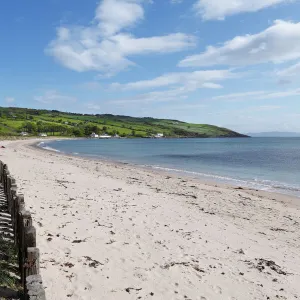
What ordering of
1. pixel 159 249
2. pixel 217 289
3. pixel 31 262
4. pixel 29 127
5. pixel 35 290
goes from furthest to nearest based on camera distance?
pixel 29 127 < pixel 159 249 < pixel 217 289 < pixel 31 262 < pixel 35 290

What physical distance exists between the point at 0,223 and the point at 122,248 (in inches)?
157

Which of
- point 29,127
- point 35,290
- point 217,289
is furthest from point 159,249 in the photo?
point 29,127

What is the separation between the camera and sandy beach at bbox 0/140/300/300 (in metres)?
6.70

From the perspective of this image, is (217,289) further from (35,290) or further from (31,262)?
(35,290)

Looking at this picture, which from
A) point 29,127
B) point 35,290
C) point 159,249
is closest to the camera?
point 35,290

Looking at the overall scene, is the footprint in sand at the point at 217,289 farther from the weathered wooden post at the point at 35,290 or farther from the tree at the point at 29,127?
the tree at the point at 29,127

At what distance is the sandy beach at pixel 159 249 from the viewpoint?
6703mm

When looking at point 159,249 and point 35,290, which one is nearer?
point 35,290

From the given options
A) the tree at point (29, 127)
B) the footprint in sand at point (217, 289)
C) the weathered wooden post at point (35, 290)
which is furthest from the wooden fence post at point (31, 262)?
the tree at point (29, 127)

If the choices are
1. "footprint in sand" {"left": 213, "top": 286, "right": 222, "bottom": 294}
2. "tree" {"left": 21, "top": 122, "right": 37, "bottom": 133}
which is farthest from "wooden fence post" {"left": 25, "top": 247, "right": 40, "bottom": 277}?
"tree" {"left": 21, "top": 122, "right": 37, "bottom": 133}

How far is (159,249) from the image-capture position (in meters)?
8.92

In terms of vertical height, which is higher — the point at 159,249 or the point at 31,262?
the point at 31,262

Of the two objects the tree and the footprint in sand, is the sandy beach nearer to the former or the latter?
the footprint in sand

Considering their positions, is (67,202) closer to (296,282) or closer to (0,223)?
(0,223)
